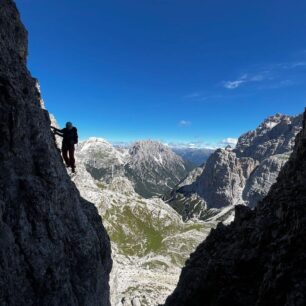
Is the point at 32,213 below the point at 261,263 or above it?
above

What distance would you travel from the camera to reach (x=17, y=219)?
2592 centimetres

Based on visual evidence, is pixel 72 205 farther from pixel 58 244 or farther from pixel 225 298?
pixel 225 298

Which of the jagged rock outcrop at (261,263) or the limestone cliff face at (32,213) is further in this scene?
the limestone cliff face at (32,213)

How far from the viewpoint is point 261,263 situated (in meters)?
26.9

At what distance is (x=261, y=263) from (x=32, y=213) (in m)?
17.3

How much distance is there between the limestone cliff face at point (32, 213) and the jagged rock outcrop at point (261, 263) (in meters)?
10.4

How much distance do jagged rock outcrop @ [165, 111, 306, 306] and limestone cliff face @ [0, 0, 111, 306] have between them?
10431mm

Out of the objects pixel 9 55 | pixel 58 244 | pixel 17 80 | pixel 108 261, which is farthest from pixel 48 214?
pixel 108 261

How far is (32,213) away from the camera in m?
27.9

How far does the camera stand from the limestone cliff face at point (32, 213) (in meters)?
25.0

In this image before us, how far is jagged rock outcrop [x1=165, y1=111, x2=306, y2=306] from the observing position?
2155 cm

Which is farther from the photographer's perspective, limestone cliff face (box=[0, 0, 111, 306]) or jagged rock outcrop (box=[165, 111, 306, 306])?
limestone cliff face (box=[0, 0, 111, 306])

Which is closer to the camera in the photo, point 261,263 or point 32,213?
point 261,263

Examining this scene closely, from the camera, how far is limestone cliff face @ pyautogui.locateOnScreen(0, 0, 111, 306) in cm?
2495
